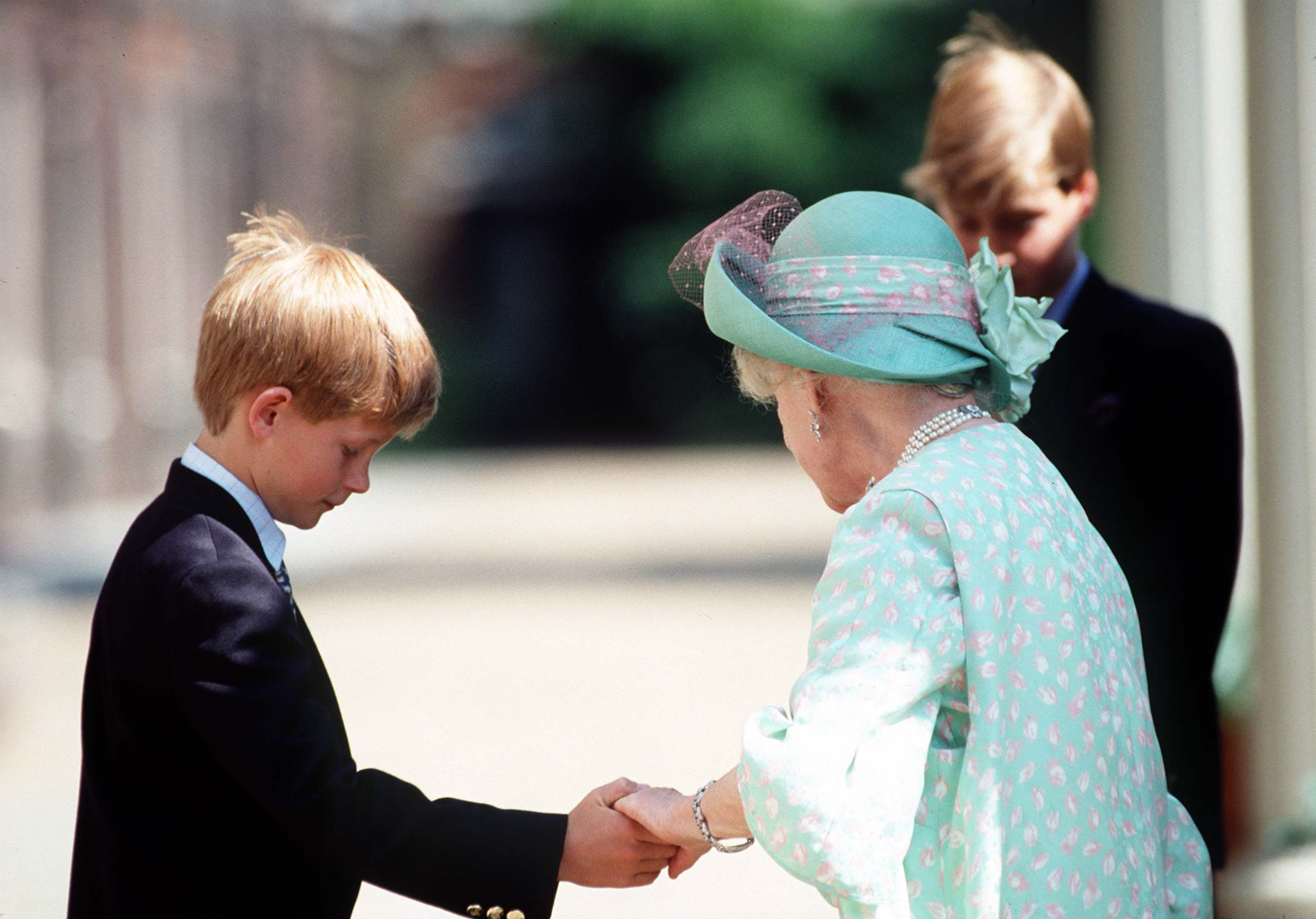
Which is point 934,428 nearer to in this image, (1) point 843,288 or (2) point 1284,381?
(1) point 843,288

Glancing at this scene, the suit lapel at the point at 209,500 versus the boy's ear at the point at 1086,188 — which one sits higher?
the boy's ear at the point at 1086,188

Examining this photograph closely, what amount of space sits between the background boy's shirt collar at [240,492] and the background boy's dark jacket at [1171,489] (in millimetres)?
1540

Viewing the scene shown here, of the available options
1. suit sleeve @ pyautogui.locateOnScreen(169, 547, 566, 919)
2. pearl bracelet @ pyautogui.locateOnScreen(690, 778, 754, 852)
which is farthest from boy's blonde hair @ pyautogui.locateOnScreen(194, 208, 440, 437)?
pearl bracelet @ pyautogui.locateOnScreen(690, 778, 754, 852)

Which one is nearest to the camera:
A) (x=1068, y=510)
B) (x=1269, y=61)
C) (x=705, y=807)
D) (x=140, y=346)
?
(x=1068, y=510)

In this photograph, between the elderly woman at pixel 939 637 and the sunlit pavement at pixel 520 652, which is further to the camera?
the sunlit pavement at pixel 520 652

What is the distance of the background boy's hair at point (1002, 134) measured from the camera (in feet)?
9.64

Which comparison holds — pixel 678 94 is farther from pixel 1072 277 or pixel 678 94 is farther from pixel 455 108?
pixel 1072 277

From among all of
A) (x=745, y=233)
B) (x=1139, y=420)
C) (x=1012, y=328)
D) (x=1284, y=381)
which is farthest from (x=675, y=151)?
(x=1012, y=328)

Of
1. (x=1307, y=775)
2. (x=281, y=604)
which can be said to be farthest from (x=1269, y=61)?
(x=281, y=604)

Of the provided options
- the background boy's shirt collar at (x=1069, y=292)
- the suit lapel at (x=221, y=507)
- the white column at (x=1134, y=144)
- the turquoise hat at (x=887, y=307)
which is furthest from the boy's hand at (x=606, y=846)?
the white column at (x=1134, y=144)

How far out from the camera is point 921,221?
1855mm

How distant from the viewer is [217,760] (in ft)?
6.21

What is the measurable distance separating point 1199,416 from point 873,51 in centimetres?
1920

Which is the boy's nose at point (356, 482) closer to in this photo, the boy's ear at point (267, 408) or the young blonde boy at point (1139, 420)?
the boy's ear at point (267, 408)
